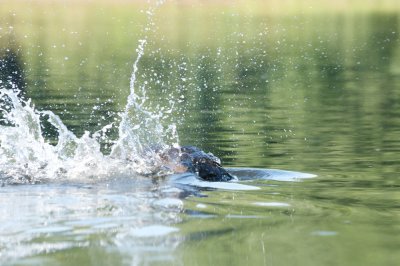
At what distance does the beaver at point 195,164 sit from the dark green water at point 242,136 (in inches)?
30.0

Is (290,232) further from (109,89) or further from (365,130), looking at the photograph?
(109,89)

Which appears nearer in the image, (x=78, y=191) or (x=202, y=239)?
(x=202, y=239)

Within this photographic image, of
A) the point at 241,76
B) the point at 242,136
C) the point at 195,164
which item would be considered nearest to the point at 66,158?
the point at 195,164

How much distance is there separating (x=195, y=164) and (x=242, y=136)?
6.85 metres

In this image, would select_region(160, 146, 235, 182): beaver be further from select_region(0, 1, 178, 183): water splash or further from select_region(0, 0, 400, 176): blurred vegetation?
select_region(0, 0, 400, 176): blurred vegetation

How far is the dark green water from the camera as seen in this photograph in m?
10.7

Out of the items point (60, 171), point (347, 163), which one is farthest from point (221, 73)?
point (60, 171)

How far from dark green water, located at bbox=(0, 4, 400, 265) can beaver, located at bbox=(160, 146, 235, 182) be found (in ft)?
2.50

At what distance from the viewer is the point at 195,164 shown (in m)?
16.1

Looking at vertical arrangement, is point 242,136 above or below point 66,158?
below

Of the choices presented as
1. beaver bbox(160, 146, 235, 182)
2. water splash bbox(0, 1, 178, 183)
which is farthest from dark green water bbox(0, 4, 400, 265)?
water splash bbox(0, 1, 178, 183)

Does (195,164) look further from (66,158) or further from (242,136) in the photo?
(242,136)

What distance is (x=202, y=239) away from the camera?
11.0 m

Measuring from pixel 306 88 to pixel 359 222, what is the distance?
24.2m
